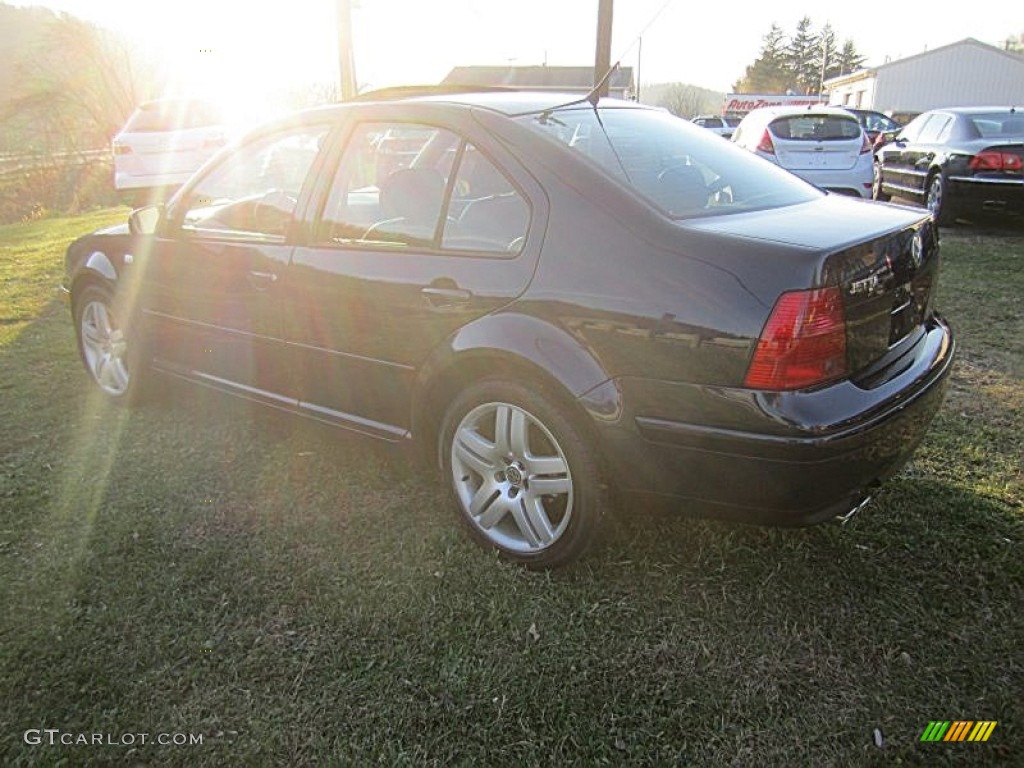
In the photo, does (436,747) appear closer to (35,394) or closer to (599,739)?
(599,739)

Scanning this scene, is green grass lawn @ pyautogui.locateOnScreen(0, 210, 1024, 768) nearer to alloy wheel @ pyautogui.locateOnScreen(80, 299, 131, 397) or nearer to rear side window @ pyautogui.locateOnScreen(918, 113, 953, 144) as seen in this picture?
alloy wheel @ pyautogui.locateOnScreen(80, 299, 131, 397)

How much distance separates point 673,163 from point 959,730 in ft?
6.49

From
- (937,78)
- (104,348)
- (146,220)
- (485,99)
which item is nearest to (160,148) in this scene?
(104,348)

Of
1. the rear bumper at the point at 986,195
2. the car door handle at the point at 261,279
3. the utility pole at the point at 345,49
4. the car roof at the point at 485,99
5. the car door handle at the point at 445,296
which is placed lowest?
the rear bumper at the point at 986,195

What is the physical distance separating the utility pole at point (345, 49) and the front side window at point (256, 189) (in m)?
5.82

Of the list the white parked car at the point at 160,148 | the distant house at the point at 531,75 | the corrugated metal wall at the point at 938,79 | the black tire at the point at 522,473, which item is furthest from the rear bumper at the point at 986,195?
the corrugated metal wall at the point at 938,79

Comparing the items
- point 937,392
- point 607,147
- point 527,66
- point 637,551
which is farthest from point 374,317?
point 527,66

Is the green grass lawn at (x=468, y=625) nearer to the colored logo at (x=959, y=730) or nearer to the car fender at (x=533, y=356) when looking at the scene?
the colored logo at (x=959, y=730)

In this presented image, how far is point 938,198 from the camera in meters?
8.98

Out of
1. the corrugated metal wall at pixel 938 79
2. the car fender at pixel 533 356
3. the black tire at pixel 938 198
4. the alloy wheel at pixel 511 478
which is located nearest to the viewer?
the car fender at pixel 533 356

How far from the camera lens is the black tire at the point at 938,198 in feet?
28.9

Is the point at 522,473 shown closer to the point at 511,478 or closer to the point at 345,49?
the point at 511,478

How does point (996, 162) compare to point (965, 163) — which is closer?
point (996, 162)

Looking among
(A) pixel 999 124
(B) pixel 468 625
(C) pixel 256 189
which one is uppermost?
(A) pixel 999 124
